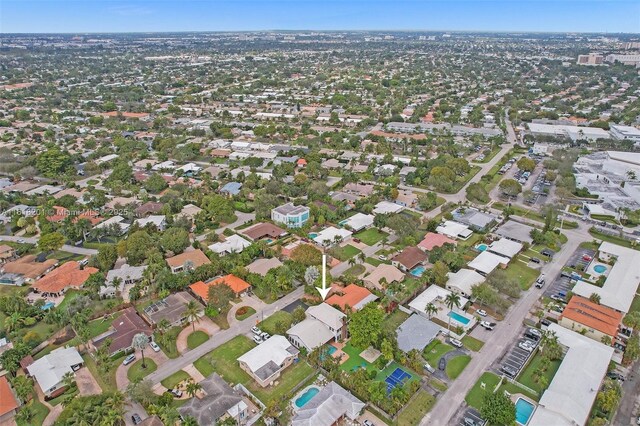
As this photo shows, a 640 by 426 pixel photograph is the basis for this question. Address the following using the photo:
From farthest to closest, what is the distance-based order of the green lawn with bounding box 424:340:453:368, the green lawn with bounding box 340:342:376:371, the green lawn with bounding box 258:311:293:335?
the green lawn with bounding box 258:311:293:335
the green lawn with bounding box 424:340:453:368
the green lawn with bounding box 340:342:376:371

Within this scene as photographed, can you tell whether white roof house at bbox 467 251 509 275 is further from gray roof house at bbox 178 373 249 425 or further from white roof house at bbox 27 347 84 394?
white roof house at bbox 27 347 84 394

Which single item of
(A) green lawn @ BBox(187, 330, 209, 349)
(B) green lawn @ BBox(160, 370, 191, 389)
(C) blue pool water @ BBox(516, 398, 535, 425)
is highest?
(B) green lawn @ BBox(160, 370, 191, 389)

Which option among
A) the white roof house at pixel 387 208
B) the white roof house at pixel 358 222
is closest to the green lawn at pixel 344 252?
the white roof house at pixel 358 222

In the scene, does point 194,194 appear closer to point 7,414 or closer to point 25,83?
point 7,414

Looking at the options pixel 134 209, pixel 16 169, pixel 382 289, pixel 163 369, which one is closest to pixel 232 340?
pixel 163 369

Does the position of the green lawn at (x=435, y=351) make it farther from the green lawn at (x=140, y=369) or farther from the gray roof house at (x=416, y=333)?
the green lawn at (x=140, y=369)

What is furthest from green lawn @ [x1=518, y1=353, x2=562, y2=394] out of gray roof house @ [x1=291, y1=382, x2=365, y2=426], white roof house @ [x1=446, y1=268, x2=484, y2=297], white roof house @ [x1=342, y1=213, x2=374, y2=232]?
white roof house @ [x1=342, y1=213, x2=374, y2=232]

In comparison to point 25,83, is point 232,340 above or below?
below
